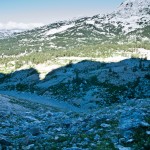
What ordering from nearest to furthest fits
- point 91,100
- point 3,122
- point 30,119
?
point 3,122
point 30,119
point 91,100

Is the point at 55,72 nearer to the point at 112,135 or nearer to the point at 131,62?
the point at 131,62

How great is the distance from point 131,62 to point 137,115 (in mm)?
131060

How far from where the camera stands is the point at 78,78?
116125 mm

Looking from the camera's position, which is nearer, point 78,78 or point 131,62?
point 78,78

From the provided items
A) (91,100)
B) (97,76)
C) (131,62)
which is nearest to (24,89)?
(97,76)

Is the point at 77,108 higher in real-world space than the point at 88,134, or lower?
lower

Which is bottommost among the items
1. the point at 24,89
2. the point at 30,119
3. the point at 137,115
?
the point at 24,89

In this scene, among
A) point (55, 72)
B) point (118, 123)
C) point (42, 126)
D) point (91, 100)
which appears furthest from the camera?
point (55, 72)

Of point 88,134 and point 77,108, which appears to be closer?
point 88,134

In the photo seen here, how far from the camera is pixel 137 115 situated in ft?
75.2

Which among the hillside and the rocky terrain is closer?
the rocky terrain

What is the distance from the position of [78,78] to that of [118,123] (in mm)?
93465

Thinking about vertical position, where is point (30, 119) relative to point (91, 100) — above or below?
above

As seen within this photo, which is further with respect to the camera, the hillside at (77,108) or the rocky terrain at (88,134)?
the hillside at (77,108)
